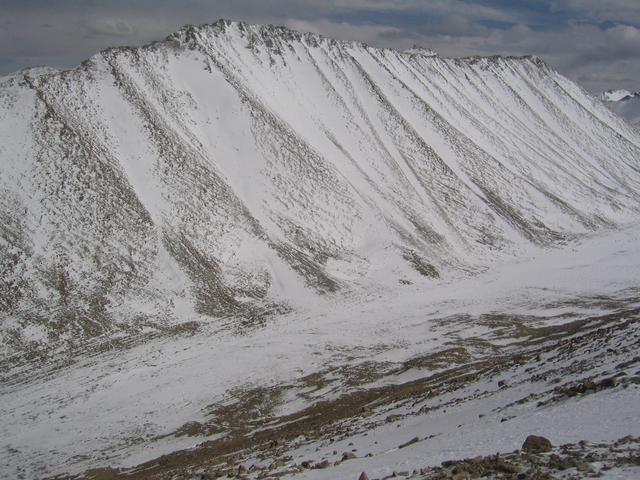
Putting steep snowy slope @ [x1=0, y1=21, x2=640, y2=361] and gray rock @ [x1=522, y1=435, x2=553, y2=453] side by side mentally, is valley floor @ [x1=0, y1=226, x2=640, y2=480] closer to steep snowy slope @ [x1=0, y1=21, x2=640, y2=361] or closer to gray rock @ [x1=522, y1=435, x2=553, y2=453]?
gray rock @ [x1=522, y1=435, x2=553, y2=453]

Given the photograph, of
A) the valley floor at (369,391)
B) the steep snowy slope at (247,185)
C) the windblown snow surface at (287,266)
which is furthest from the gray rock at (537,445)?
the steep snowy slope at (247,185)

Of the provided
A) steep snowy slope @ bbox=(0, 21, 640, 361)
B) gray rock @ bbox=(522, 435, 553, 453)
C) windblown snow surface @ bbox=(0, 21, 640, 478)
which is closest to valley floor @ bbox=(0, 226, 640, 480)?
windblown snow surface @ bbox=(0, 21, 640, 478)

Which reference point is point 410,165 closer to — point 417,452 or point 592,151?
point 592,151

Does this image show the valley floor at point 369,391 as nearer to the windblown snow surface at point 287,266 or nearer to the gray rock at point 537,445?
the windblown snow surface at point 287,266

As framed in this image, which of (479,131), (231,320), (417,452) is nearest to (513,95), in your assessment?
(479,131)

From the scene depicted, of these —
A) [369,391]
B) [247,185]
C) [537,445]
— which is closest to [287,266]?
[247,185]

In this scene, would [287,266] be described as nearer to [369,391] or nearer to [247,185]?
[247,185]
